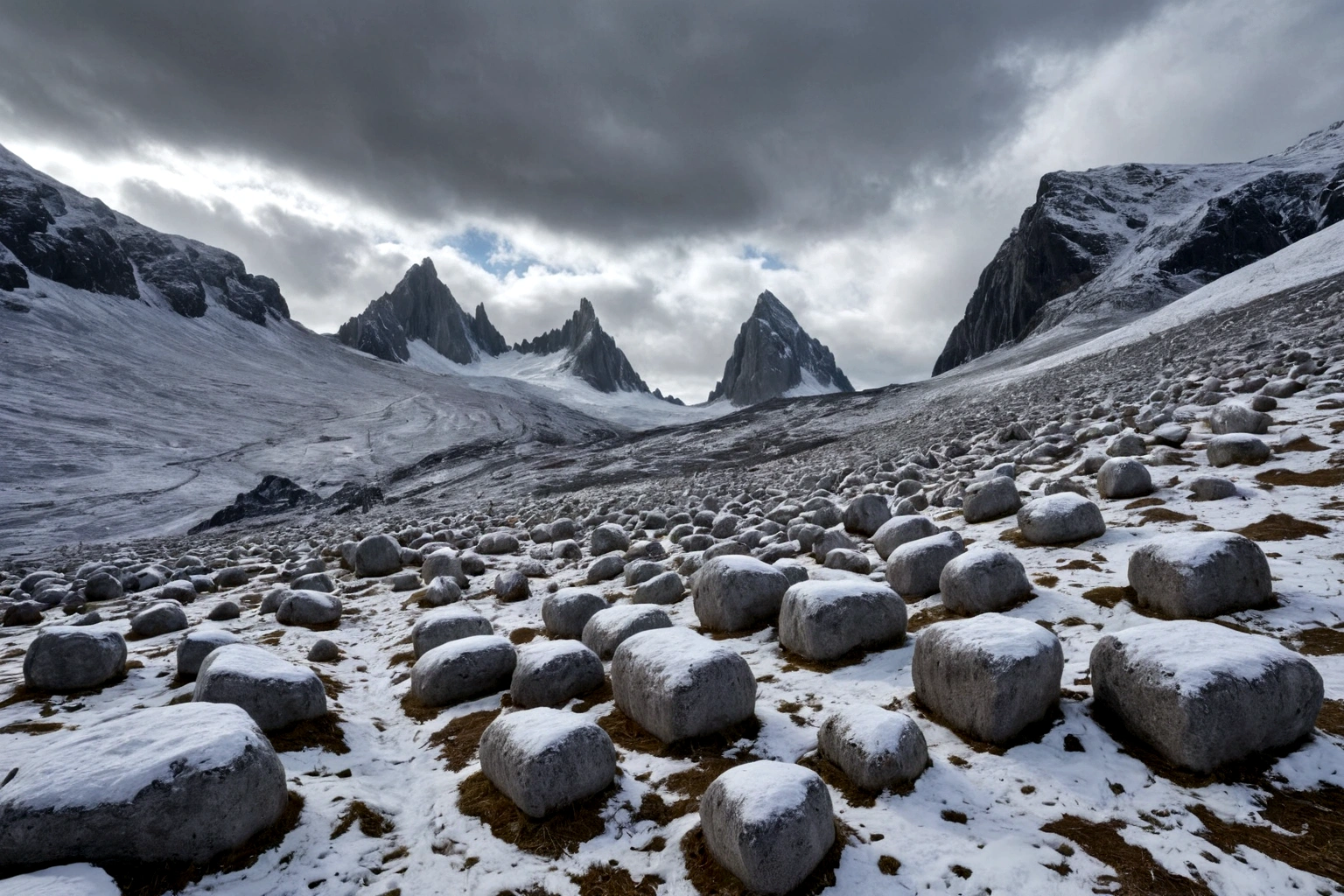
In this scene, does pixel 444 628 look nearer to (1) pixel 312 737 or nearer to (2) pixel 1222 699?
(1) pixel 312 737

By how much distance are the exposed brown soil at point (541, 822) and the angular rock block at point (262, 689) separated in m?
2.75

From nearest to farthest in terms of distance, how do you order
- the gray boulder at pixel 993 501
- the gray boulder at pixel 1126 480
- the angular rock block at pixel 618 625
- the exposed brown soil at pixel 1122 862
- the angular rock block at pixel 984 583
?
the exposed brown soil at pixel 1122 862 → the angular rock block at pixel 984 583 → the angular rock block at pixel 618 625 → the gray boulder at pixel 1126 480 → the gray boulder at pixel 993 501

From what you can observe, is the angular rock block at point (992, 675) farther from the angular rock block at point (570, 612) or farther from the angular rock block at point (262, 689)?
the angular rock block at point (262, 689)

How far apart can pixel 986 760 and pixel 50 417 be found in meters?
98.7

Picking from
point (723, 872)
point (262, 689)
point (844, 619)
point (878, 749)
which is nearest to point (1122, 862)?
point (878, 749)

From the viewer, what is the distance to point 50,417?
70438 millimetres

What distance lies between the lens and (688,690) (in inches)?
251

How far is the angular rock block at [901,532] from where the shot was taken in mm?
11273

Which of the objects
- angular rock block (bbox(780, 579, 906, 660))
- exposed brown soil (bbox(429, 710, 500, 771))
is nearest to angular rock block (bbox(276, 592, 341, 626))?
exposed brown soil (bbox(429, 710, 500, 771))

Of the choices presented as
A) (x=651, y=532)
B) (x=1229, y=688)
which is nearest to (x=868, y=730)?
(x=1229, y=688)

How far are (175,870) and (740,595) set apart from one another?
22.4 ft

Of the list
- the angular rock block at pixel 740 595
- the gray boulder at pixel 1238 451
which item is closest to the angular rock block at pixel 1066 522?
the gray boulder at pixel 1238 451

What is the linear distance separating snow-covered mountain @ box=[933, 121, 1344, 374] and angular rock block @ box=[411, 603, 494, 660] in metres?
87.7

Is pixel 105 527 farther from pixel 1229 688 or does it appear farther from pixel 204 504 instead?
pixel 1229 688
